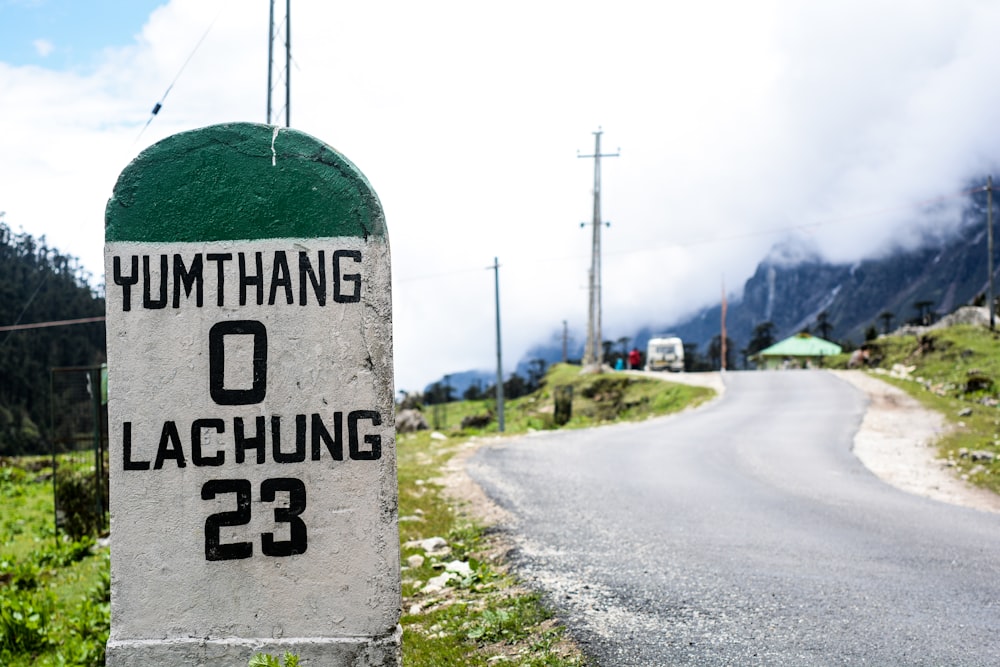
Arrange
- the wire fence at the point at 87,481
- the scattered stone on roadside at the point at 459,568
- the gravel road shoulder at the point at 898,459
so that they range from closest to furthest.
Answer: the scattered stone on roadside at the point at 459,568 → the gravel road shoulder at the point at 898,459 → the wire fence at the point at 87,481

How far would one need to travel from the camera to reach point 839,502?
34.8 feet

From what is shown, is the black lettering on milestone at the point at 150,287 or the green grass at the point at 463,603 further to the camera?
the green grass at the point at 463,603

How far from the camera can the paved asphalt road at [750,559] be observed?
494 centimetres

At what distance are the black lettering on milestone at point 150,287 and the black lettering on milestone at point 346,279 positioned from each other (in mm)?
714

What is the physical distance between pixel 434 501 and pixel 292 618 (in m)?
7.83

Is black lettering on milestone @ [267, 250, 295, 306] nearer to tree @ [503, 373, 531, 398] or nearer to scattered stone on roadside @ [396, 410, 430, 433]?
scattered stone on roadside @ [396, 410, 430, 433]

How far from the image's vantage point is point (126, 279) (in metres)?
3.66

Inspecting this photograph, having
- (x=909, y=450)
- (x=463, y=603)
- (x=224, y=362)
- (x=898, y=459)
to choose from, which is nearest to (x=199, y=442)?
(x=224, y=362)

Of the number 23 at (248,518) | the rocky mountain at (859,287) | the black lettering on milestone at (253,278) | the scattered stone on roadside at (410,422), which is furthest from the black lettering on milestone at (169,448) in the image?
the rocky mountain at (859,287)

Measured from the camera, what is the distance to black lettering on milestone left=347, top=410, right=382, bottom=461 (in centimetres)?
364

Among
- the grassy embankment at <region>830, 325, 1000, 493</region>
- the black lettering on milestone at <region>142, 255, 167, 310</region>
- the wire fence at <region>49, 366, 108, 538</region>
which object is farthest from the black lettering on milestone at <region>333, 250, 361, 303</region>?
the grassy embankment at <region>830, 325, 1000, 493</region>

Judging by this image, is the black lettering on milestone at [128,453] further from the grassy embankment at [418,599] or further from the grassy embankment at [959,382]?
the grassy embankment at [959,382]

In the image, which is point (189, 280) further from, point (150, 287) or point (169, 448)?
point (169, 448)

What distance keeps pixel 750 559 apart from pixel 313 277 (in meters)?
4.99
